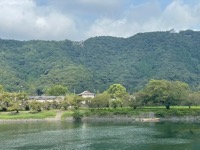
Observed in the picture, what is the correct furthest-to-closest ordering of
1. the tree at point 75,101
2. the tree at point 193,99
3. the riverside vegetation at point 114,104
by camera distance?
the tree at point 75,101 < the tree at point 193,99 < the riverside vegetation at point 114,104

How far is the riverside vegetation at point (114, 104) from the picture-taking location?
78.0 metres

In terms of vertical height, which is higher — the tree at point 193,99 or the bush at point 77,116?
the tree at point 193,99

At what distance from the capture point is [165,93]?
82.1 m

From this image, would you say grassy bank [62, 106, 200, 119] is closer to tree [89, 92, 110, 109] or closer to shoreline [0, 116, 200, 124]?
shoreline [0, 116, 200, 124]

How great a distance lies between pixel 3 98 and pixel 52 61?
3528 inches

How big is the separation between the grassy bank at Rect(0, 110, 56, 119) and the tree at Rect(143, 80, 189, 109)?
82.9ft

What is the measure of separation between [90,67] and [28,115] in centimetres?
10454

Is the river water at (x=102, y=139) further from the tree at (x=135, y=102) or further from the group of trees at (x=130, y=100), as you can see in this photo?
the group of trees at (x=130, y=100)

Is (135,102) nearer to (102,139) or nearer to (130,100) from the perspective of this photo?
(130,100)

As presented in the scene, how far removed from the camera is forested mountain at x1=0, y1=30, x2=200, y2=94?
144875mm

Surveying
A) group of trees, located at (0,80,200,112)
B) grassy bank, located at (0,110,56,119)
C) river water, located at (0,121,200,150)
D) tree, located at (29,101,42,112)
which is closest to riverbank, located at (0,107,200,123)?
grassy bank, located at (0,110,56,119)

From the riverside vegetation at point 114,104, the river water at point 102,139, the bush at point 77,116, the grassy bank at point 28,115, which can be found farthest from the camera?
the riverside vegetation at point 114,104

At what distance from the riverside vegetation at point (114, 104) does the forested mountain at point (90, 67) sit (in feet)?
161

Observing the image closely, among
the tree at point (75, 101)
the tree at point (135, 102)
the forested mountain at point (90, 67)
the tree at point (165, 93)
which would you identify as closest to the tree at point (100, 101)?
the tree at point (75, 101)
